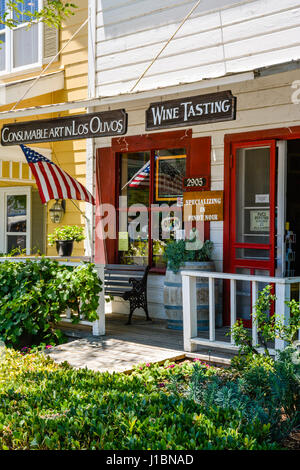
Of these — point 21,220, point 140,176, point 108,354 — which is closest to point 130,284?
point 140,176

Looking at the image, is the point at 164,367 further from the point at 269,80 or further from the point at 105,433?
the point at 269,80

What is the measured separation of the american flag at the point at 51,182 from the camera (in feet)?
25.0

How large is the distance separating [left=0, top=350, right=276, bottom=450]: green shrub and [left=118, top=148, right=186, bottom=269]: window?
12.9 ft

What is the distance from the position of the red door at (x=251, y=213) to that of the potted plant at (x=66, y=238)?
2866 mm

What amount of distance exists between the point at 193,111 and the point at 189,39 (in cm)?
229

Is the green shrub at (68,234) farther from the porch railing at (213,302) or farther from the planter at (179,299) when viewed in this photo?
the porch railing at (213,302)

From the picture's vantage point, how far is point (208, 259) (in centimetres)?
730

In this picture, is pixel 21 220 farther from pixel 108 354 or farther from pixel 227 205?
pixel 108 354

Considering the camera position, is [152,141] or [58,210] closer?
[152,141]

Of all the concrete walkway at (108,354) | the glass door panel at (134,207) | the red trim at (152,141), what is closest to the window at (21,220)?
the glass door panel at (134,207)

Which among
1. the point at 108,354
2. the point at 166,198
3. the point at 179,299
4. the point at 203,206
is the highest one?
the point at 166,198

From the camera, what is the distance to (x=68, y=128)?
7039mm
